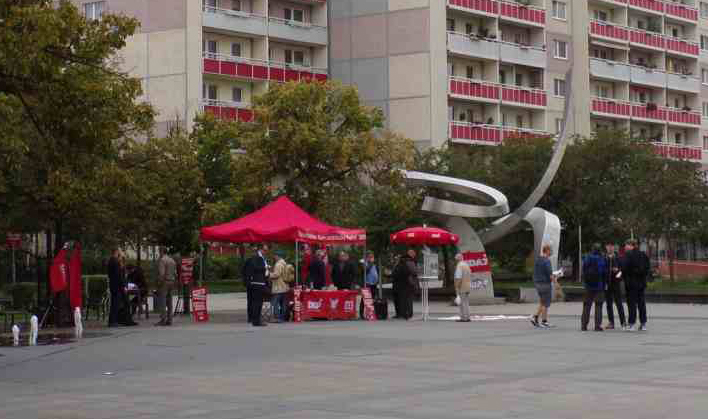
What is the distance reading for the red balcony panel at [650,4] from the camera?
89312 mm

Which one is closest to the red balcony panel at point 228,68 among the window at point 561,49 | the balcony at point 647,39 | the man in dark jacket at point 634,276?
the window at point 561,49

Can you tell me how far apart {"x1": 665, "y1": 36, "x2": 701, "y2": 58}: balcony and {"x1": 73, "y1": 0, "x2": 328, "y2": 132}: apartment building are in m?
33.5

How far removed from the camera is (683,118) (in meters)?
94.3

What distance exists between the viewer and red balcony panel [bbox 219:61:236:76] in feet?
225

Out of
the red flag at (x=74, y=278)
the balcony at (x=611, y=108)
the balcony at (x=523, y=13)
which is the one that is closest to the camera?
the red flag at (x=74, y=278)

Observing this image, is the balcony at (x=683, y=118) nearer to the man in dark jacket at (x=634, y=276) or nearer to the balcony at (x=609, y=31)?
the balcony at (x=609, y=31)

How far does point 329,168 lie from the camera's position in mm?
40469

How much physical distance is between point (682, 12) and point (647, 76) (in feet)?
24.8

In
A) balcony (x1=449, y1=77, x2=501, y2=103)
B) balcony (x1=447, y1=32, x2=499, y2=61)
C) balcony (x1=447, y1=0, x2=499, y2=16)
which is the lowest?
balcony (x1=449, y1=77, x2=501, y2=103)

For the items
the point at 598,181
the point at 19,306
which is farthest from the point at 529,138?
the point at 19,306

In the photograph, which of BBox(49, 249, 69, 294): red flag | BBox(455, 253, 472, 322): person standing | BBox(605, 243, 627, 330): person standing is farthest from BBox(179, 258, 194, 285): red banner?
BBox(605, 243, 627, 330): person standing

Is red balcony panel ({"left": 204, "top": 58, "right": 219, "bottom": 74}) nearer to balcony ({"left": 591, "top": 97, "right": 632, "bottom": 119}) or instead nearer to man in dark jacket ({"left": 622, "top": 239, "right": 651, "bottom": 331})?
balcony ({"left": 591, "top": 97, "right": 632, "bottom": 119})

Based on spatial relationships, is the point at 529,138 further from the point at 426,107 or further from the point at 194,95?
the point at 194,95

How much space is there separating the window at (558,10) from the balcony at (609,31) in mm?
2523
